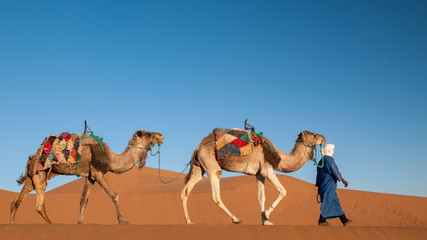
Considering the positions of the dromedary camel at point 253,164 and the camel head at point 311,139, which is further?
the camel head at point 311,139

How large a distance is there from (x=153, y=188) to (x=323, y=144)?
20.5 m

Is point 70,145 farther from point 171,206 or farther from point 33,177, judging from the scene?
point 171,206

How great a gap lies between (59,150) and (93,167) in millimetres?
969

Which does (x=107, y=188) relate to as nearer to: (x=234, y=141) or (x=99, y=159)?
(x=99, y=159)

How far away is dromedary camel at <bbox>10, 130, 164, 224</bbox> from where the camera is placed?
1059cm

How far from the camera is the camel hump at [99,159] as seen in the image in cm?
1088

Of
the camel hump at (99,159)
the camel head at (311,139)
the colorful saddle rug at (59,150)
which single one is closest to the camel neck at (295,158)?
the camel head at (311,139)

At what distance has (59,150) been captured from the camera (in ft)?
35.1

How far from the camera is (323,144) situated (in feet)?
36.9

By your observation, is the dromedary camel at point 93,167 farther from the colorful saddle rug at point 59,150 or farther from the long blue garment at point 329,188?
the long blue garment at point 329,188

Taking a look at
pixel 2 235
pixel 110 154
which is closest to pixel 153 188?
pixel 110 154

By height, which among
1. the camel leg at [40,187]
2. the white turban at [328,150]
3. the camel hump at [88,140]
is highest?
the white turban at [328,150]

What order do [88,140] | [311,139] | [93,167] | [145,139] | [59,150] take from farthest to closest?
[145,139], [311,139], [88,140], [93,167], [59,150]

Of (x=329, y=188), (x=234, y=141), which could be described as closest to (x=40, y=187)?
(x=234, y=141)
